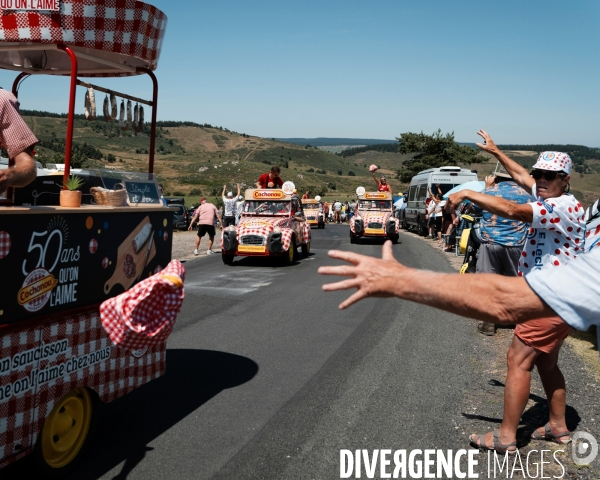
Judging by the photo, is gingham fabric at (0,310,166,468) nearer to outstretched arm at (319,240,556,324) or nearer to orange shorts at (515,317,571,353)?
outstretched arm at (319,240,556,324)

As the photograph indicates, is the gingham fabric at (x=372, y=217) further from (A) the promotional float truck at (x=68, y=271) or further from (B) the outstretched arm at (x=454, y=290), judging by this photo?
(B) the outstretched arm at (x=454, y=290)

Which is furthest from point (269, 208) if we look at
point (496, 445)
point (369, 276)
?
point (369, 276)

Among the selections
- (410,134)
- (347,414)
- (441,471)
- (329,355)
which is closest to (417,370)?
(329,355)

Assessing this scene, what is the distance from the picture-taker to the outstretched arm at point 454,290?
6.68ft

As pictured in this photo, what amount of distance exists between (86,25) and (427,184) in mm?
24905

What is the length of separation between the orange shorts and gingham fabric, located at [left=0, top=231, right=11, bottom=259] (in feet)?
10.1

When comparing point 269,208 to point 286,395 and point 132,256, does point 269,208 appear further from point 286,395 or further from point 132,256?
point 132,256

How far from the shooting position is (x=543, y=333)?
3947 millimetres

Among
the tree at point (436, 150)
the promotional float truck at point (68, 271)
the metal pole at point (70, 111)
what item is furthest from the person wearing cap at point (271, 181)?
the tree at point (436, 150)

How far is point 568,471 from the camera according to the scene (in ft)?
13.0

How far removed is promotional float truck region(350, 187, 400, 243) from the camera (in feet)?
77.0

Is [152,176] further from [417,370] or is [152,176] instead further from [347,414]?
[417,370]

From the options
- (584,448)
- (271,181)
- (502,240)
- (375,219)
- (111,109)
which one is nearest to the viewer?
(584,448)

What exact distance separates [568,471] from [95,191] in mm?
3665
